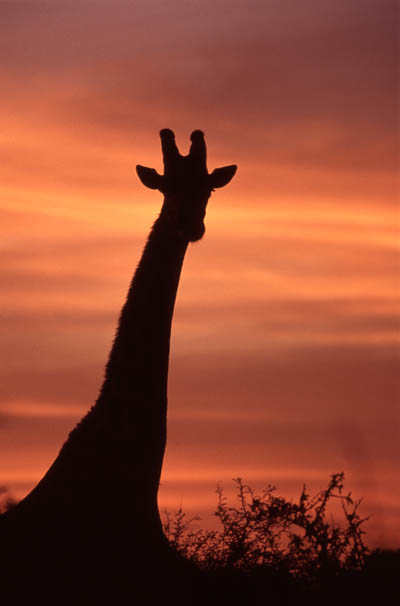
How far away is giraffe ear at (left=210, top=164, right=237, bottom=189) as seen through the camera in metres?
15.2

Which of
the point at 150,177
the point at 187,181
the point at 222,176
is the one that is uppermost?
the point at 222,176

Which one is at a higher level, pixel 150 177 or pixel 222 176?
pixel 222 176

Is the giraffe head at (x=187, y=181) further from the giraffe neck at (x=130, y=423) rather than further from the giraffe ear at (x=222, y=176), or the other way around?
the giraffe neck at (x=130, y=423)

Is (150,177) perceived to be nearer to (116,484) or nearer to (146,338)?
(146,338)

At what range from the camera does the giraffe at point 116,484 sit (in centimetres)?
1246

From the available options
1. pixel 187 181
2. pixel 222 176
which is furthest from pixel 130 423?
pixel 222 176

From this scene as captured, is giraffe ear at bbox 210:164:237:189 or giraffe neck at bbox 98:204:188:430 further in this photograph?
giraffe ear at bbox 210:164:237:189

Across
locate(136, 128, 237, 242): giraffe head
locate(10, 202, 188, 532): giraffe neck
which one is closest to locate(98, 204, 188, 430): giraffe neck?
locate(10, 202, 188, 532): giraffe neck

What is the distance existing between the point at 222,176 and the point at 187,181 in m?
0.94

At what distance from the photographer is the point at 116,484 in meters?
12.8

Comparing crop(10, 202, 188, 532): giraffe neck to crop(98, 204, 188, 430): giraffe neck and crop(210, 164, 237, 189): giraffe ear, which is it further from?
crop(210, 164, 237, 189): giraffe ear

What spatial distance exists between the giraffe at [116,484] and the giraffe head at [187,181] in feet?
0.43

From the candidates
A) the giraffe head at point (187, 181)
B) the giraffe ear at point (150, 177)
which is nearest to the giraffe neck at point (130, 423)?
the giraffe head at point (187, 181)

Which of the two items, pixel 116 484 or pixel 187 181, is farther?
pixel 187 181
